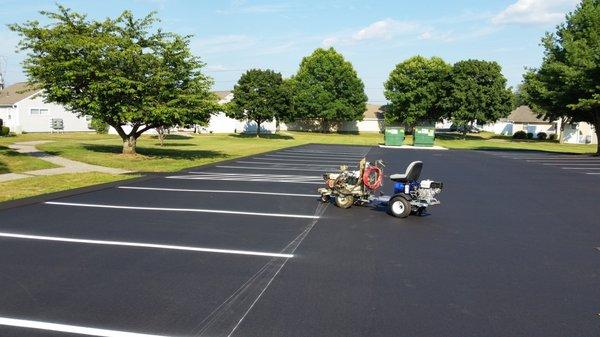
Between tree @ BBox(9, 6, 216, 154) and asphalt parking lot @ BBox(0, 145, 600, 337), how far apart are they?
9384mm

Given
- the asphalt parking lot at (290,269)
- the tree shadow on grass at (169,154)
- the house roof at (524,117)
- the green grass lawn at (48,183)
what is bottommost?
the asphalt parking lot at (290,269)

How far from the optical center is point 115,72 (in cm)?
2072

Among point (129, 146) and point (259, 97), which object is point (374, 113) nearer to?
point (259, 97)

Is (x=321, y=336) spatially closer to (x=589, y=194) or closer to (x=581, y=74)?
(x=589, y=194)

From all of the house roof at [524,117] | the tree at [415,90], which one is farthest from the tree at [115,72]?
the house roof at [524,117]

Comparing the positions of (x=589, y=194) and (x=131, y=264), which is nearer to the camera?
(x=131, y=264)

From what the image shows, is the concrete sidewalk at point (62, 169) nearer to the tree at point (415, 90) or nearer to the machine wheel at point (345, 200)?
the machine wheel at point (345, 200)

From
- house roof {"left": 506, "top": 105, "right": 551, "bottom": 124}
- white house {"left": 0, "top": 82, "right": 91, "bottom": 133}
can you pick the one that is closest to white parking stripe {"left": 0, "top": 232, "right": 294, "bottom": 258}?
white house {"left": 0, "top": 82, "right": 91, "bottom": 133}

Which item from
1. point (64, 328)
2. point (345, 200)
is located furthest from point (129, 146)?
point (64, 328)

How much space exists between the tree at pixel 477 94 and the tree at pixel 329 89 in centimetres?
1597

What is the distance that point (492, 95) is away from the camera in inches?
2462

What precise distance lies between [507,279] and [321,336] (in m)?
3.01

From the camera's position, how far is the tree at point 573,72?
3169 cm

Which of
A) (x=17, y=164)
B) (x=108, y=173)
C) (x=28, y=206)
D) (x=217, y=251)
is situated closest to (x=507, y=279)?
(x=217, y=251)
